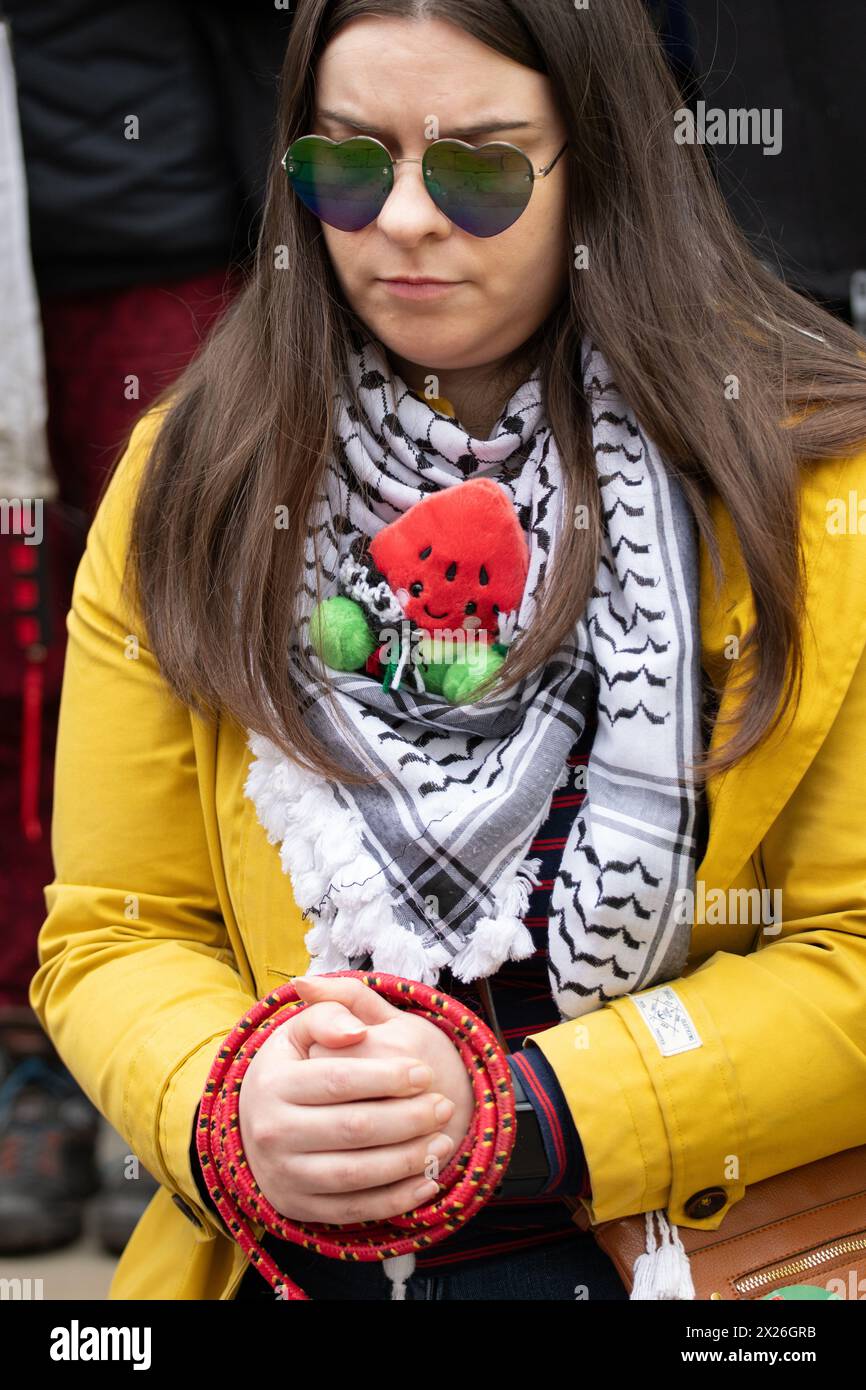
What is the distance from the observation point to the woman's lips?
5.16 ft

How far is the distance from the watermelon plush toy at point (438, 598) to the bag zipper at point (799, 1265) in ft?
2.06

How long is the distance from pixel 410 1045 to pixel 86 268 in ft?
5.31

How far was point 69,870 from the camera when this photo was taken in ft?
5.78

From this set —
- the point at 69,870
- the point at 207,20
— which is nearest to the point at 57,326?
the point at 207,20

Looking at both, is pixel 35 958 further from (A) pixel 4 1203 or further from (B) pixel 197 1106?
(B) pixel 197 1106

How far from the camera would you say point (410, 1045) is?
4.65ft

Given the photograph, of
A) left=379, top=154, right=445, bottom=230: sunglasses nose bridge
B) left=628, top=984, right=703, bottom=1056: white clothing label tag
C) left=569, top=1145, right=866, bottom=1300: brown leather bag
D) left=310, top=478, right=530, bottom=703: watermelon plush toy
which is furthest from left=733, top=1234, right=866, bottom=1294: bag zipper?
left=379, top=154, right=445, bottom=230: sunglasses nose bridge

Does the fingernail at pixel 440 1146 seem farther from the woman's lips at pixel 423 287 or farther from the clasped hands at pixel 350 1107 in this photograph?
the woman's lips at pixel 423 287

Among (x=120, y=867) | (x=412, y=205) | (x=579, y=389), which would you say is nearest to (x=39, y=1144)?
(x=120, y=867)

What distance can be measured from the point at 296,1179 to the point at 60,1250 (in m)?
1.38

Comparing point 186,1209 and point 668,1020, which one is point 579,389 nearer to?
point 668,1020

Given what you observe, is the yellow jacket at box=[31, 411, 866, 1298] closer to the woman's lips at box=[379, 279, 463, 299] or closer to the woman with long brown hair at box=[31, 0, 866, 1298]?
the woman with long brown hair at box=[31, 0, 866, 1298]

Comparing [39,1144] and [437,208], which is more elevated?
[437,208]

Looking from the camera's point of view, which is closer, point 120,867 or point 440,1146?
point 440,1146
